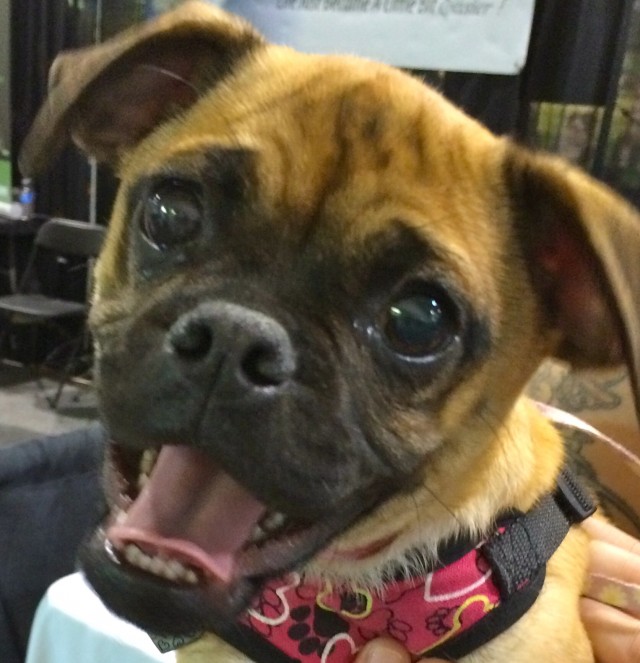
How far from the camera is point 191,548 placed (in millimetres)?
937

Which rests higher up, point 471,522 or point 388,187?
point 388,187

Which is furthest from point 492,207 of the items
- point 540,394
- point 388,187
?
point 540,394

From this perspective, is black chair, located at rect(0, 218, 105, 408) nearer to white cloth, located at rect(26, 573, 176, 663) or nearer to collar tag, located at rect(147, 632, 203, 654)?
white cloth, located at rect(26, 573, 176, 663)

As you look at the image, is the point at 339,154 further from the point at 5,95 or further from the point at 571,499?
the point at 5,95

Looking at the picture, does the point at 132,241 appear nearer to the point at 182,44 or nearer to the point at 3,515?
the point at 182,44

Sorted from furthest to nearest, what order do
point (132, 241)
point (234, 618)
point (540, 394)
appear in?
point (540, 394)
point (132, 241)
point (234, 618)

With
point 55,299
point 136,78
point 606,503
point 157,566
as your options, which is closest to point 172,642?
point 157,566

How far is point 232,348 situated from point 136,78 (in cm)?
60

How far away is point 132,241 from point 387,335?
1.21 feet

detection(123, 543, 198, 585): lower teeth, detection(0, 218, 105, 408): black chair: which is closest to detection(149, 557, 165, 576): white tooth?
detection(123, 543, 198, 585): lower teeth

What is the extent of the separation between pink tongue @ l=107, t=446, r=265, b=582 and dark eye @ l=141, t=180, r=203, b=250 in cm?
26

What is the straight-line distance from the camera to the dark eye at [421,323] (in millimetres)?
960

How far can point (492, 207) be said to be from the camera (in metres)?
1.10

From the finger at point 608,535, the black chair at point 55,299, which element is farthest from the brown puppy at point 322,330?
the black chair at point 55,299
